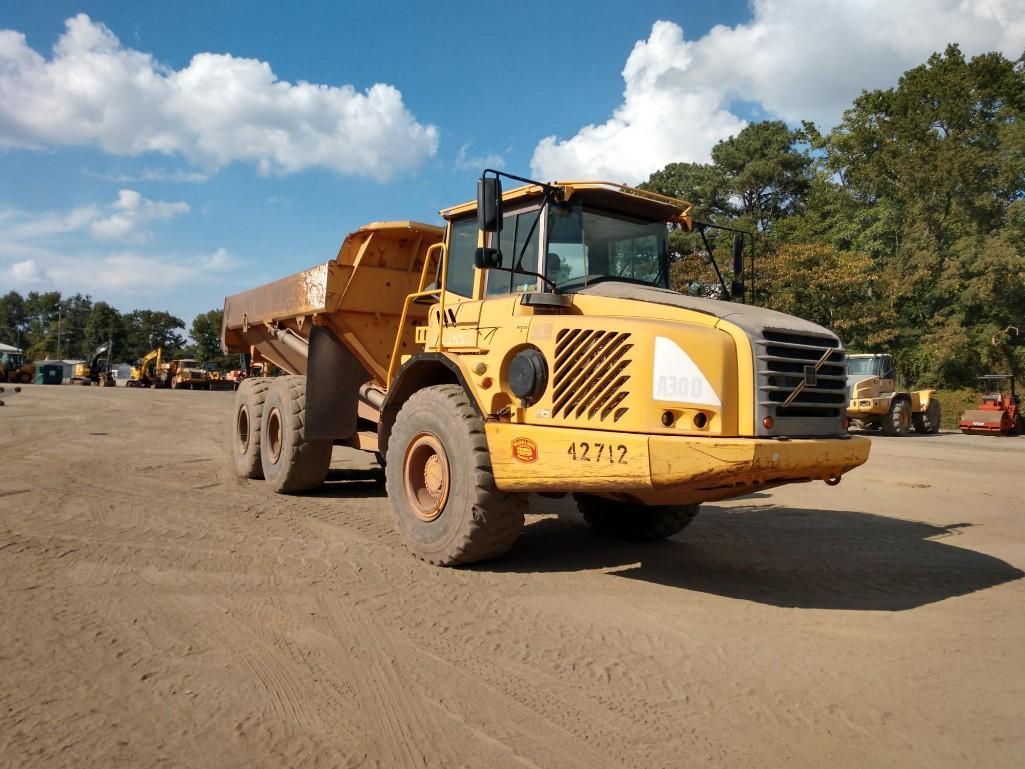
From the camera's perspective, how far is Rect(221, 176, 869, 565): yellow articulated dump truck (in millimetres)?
4305

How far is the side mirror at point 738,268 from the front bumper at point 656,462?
177cm

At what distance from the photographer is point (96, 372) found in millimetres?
54938

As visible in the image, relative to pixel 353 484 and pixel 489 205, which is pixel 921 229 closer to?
pixel 353 484

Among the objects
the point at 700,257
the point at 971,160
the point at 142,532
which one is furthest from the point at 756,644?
the point at 971,160

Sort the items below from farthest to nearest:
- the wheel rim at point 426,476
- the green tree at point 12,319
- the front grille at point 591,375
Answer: the green tree at point 12,319 → the wheel rim at point 426,476 → the front grille at point 591,375

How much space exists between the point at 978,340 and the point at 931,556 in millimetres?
31385

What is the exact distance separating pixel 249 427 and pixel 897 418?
1994cm

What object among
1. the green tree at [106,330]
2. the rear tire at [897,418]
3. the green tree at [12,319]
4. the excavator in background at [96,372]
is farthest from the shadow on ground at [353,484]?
the green tree at [12,319]

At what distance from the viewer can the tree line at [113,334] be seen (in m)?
85.8

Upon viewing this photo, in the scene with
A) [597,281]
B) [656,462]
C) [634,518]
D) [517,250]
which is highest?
[517,250]

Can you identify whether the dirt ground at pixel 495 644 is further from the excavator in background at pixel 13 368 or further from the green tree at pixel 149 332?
the green tree at pixel 149 332

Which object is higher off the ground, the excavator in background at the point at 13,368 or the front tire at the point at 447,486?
the excavator in background at the point at 13,368

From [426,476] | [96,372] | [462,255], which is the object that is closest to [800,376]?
[426,476]

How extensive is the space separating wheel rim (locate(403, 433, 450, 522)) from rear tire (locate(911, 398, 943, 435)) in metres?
23.3
